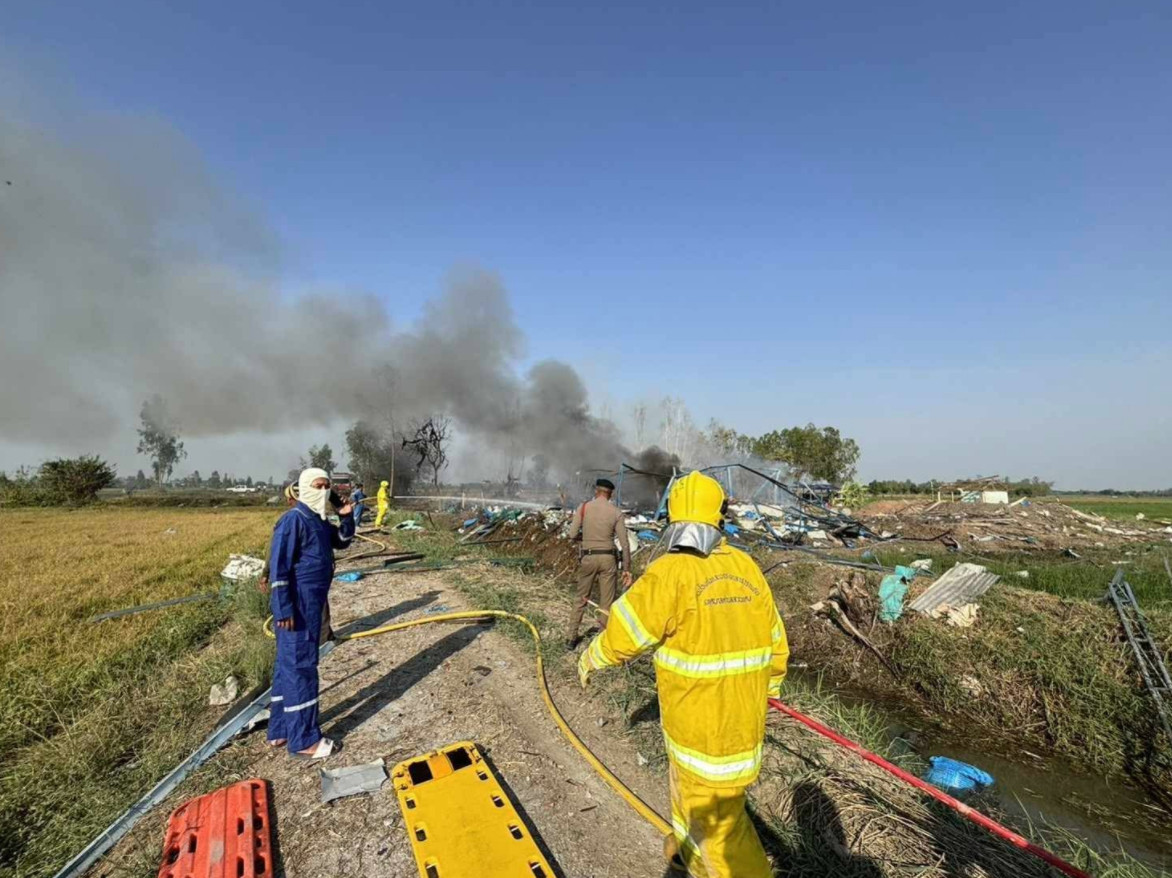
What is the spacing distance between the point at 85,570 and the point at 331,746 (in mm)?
11922

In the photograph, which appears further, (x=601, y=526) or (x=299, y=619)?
(x=601, y=526)

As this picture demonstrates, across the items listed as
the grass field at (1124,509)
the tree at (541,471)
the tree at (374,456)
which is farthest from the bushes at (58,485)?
the grass field at (1124,509)

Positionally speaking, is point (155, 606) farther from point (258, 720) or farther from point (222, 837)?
point (222, 837)

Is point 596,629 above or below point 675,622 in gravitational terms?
below

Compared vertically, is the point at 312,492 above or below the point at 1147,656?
above

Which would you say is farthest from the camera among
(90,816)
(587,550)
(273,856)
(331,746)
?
(587,550)

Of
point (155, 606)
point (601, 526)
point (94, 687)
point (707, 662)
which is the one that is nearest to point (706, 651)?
point (707, 662)

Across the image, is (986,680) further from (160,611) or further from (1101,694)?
(160,611)

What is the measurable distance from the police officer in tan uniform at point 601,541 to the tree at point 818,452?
137 ft

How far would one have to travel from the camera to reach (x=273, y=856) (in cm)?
297

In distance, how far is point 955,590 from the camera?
7.70 meters

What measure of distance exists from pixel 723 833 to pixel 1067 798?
5.56 metres

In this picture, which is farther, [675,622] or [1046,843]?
[1046,843]

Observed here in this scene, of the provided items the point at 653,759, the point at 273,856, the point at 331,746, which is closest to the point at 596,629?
the point at 653,759
